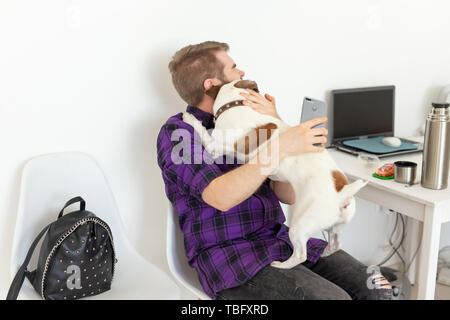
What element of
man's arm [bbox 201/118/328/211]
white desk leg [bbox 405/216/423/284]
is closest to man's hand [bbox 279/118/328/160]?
man's arm [bbox 201/118/328/211]

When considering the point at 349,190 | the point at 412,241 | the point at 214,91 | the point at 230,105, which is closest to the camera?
the point at 349,190

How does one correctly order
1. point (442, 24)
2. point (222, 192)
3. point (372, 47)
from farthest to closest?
1. point (442, 24)
2. point (372, 47)
3. point (222, 192)

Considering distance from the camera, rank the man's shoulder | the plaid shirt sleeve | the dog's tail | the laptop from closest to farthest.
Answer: the dog's tail < the plaid shirt sleeve < the man's shoulder < the laptop

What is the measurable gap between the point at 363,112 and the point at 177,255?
107 cm

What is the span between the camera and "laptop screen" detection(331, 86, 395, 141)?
2.02m

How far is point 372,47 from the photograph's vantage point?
2.10 m

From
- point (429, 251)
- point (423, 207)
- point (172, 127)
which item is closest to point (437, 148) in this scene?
point (423, 207)

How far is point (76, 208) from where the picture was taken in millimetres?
1534

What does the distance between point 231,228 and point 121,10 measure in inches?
30.3

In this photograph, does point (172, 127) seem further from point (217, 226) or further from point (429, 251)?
point (429, 251)

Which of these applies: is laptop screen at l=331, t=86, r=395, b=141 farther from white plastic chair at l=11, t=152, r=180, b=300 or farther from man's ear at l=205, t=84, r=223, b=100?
white plastic chair at l=11, t=152, r=180, b=300

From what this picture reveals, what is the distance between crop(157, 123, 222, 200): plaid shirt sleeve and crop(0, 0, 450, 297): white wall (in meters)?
0.32
